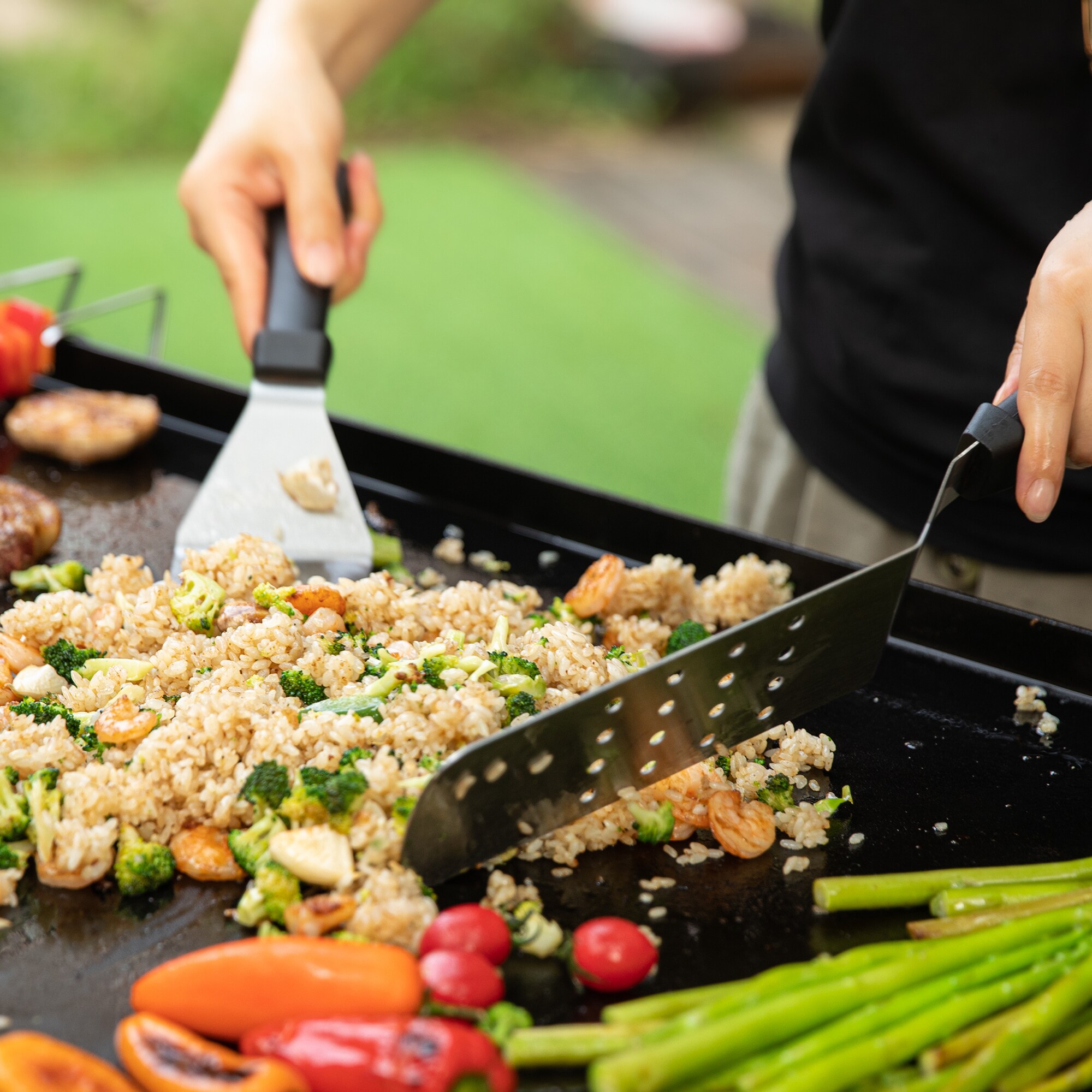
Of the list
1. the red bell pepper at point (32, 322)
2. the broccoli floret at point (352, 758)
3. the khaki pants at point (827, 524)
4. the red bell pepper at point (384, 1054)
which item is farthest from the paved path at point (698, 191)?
the red bell pepper at point (384, 1054)

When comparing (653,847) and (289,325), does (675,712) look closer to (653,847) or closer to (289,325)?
(653,847)

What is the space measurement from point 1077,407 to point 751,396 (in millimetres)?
1601

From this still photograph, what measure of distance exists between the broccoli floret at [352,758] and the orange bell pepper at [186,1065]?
1.63 feet

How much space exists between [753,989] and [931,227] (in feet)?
6.77

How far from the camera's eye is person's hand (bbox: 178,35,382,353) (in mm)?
3004

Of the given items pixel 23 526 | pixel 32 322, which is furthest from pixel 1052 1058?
pixel 32 322

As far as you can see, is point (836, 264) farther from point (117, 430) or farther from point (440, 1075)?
point (440, 1075)

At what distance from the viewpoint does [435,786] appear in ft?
5.97

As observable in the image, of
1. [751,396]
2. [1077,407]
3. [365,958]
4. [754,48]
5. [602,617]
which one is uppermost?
[754,48]

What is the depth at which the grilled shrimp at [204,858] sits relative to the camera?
1.99 metres

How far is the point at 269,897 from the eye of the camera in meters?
1.90

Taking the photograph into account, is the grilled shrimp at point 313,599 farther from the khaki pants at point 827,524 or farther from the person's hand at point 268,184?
the khaki pants at point 827,524

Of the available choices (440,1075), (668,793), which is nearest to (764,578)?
(668,793)

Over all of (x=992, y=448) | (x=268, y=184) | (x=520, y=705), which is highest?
(x=268, y=184)
